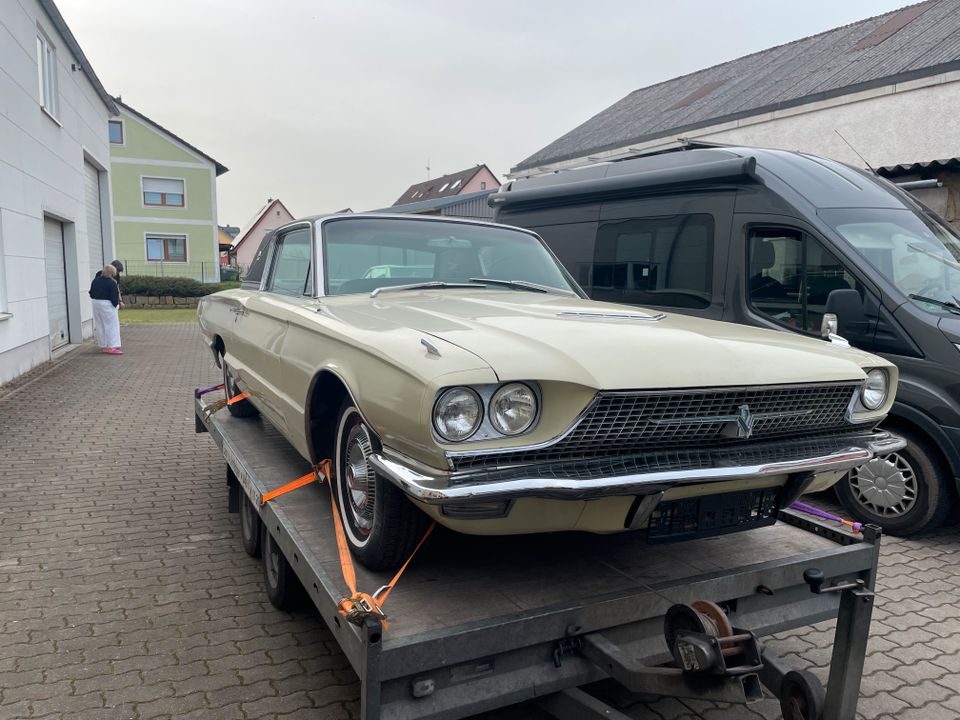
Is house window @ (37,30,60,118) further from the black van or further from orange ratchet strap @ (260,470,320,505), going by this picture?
orange ratchet strap @ (260,470,320,505)

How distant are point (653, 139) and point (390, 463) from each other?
66.9 feet

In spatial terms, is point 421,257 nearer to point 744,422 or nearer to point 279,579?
point 279,579

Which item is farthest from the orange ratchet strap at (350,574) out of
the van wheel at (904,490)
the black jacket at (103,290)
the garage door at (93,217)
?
the garage door at (93,217)

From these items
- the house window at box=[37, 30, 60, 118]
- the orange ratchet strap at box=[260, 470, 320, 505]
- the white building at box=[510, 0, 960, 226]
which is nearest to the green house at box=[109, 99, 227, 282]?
the white building at box=[510, 0, 960, 226]

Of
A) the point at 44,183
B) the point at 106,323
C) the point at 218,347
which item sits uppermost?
the point at 44,183

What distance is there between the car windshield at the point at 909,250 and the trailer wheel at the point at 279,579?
4.16 m

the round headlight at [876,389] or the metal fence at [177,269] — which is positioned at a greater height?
the metal fence at [177,269]

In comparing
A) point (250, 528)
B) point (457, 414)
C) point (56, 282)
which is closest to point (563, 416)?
point (457, 414)

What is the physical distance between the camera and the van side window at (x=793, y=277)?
5.13 metres

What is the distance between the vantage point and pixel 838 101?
1714 cm

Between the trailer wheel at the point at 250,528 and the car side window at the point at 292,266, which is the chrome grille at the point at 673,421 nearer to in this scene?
the car side window at the point at 292,266

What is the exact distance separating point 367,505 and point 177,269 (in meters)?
39.5

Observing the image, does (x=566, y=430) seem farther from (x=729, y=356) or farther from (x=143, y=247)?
(x=143, y=247)

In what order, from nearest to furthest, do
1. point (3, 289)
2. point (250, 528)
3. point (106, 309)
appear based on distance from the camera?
1. point (250, 528)
2. point (3, 289)
3. point (106, 309)
